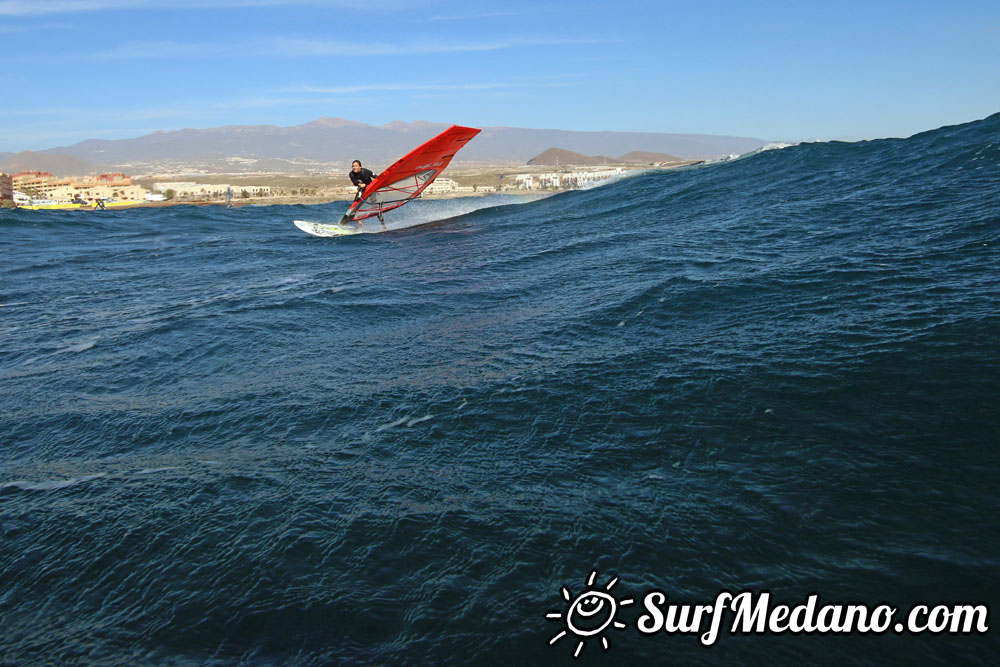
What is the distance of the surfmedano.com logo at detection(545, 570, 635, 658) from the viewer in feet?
11.2

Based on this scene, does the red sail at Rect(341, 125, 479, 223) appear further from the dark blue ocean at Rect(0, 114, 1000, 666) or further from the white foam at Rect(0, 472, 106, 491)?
the white foam at Rect(0, 472, 106, 491)

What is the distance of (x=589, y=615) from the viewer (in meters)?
3.54

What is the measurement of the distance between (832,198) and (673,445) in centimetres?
1234

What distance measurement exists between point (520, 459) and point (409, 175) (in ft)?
66.9

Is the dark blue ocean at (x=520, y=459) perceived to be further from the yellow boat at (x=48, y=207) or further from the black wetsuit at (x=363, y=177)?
the yellow boat at (x=48, y=207)

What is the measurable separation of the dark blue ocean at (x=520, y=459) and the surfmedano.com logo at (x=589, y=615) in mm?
62

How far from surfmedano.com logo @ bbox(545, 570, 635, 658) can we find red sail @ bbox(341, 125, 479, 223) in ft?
65.3

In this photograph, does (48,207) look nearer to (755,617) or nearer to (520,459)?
(520,459)

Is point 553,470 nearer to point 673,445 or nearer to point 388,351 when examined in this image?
point 673,445

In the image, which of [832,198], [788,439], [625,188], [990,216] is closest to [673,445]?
[788,439]

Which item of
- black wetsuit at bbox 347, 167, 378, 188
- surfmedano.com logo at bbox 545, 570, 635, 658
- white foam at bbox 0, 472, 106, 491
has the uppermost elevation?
black wetsuit at bbox 347, 167, 378, 188

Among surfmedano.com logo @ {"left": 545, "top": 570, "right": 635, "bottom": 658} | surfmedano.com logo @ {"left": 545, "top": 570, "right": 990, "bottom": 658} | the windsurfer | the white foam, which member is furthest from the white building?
surfmedano.com logo @ {"left": 545, "top": 570, "right": 990, "bottom": 658}

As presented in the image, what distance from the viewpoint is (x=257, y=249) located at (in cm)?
2097

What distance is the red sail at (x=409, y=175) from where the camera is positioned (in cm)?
2231
